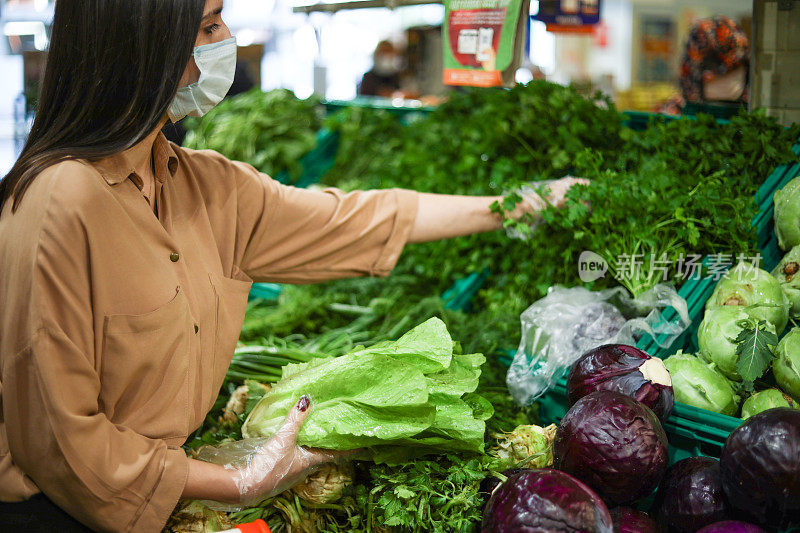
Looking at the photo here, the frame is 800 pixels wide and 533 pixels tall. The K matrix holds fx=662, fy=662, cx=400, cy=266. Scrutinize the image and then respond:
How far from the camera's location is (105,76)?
5.19 ft

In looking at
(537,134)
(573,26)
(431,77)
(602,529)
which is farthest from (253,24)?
(602,529)

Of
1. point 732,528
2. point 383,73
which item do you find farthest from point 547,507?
point 383,73

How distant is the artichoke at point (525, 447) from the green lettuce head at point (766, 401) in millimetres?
557

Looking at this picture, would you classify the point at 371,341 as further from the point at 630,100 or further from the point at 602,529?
the point at 630,100

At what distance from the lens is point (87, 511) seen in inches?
62.2

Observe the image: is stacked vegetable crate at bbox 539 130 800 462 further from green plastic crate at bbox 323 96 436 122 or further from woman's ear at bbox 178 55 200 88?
green plastic crate at bbox 323 96 436 122

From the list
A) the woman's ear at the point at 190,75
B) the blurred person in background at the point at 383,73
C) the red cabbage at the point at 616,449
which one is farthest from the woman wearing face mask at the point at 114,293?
the blurred person in background at the point at 383,73

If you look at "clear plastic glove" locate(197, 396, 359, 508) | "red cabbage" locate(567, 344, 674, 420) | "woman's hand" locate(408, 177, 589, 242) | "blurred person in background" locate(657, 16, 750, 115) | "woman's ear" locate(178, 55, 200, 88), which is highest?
"blurred person in background" locate(657, 16, 750, 115)

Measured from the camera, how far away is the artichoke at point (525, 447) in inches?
75.2

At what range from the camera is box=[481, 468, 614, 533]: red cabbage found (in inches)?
55.9

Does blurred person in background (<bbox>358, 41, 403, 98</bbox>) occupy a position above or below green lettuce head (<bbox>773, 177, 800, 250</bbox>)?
above

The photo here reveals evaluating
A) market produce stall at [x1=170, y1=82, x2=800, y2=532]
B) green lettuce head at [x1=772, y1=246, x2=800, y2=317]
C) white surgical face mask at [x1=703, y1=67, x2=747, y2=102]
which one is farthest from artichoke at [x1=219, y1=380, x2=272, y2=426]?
white surgical face mask at [x1=703, y1=67, x2=747, y2=102]

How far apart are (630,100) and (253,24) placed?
537 cm

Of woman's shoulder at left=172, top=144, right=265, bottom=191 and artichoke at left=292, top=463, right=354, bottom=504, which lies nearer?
artichoke at left=292, top=463, right=354, bottom=504
